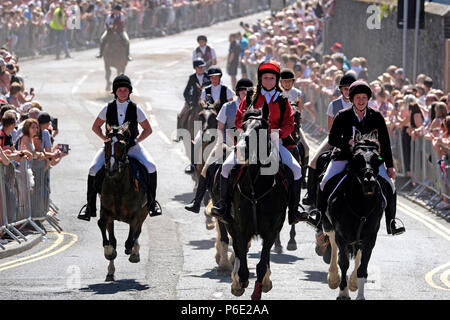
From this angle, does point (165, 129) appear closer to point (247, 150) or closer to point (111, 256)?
point (111, 256)

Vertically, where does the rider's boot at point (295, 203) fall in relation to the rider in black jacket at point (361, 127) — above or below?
below

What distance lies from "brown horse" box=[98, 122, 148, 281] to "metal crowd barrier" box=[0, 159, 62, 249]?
8.92 feet

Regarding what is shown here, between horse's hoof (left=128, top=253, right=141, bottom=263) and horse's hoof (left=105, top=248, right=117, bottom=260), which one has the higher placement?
horse's hoof (left=105, top=248, right=117, bottom=260)

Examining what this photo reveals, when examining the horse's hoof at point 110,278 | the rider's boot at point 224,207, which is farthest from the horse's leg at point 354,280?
the horse's hoof at point 110,278

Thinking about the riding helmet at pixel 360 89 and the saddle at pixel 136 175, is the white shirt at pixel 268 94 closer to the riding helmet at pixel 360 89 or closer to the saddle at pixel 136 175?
the riding helmet at pixel 360 89

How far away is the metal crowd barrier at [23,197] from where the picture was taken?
69.6 feet

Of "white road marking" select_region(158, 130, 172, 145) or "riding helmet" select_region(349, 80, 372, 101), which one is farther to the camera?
"white road marking" select_region(158, 130, 172, 145)

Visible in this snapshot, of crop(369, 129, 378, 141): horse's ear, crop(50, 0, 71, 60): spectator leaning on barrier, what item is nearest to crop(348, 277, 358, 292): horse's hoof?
crop(369, 129, 378, 141): horse's ear

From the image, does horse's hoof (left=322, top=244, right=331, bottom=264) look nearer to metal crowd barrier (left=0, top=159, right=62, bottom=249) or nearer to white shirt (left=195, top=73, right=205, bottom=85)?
metal crowd barrier (left=0, top=159, right=62, bottom=249)

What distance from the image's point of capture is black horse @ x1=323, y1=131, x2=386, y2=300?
54.0 feet

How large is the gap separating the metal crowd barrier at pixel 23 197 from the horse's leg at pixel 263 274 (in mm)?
5604

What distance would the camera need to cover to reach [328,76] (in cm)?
3375

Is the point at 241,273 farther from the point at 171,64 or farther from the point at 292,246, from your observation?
the point at 171,64

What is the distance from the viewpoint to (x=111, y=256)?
18.6 m
